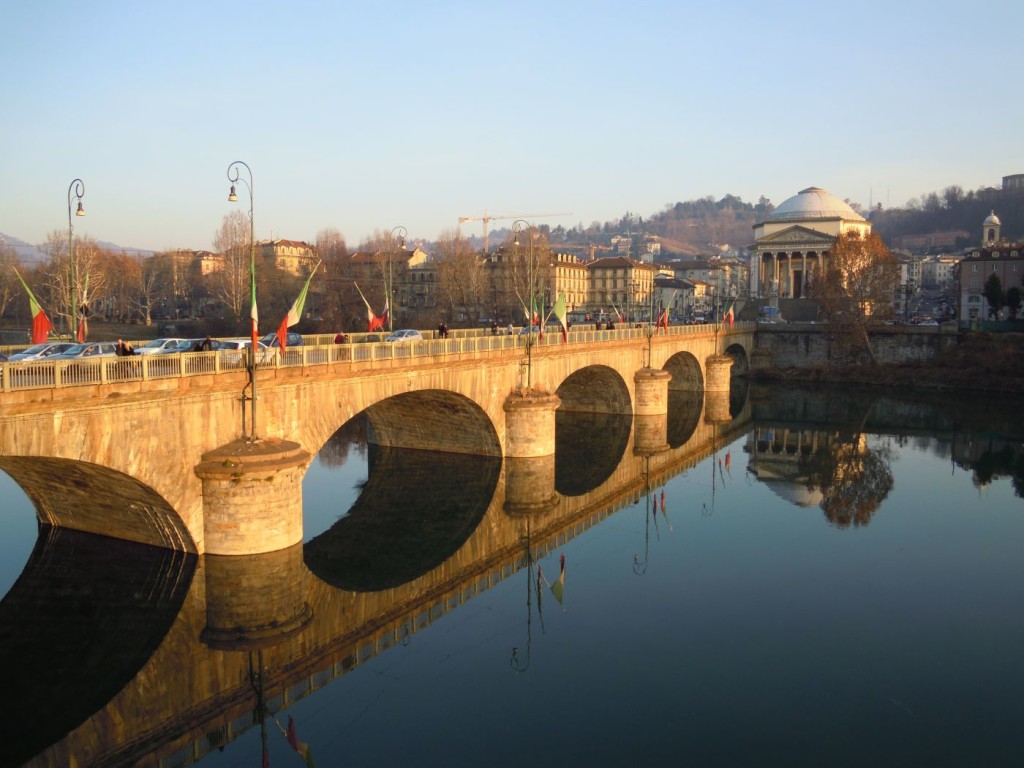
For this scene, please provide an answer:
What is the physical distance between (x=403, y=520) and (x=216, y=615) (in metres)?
11.3

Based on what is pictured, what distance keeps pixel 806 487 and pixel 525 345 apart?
16131mm

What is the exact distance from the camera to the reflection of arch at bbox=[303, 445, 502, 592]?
2692cm

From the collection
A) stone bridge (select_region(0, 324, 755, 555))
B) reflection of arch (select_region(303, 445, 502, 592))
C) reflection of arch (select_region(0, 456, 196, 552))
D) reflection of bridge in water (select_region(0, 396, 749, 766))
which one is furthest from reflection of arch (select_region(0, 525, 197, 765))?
reflection of arch (select_region(303, 445, 502, 592))

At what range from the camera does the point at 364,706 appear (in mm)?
18125

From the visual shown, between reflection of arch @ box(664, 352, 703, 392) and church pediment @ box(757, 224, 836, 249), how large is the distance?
64.3 metres

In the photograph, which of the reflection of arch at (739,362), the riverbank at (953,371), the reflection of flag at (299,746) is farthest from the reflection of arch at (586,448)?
the riverbank at (953,371)

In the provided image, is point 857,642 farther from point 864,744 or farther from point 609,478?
point 609,478

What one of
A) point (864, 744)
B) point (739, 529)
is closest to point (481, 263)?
point (739, 529)

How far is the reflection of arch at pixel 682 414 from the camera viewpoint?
178ft

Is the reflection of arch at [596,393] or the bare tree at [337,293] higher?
the bare tree at [337,293]

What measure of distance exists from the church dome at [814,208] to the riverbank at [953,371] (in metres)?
56.1

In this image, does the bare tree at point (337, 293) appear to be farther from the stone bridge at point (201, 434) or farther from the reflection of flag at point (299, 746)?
the reflection of flag at point (299, 746)

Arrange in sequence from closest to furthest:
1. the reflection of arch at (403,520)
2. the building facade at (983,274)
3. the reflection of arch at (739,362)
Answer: the reflection of arch at (403,520)
the reflection of arch at (739,362)
the building facade at (983,274)

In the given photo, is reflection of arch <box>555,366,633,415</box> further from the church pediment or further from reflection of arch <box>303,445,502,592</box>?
the church pediment
